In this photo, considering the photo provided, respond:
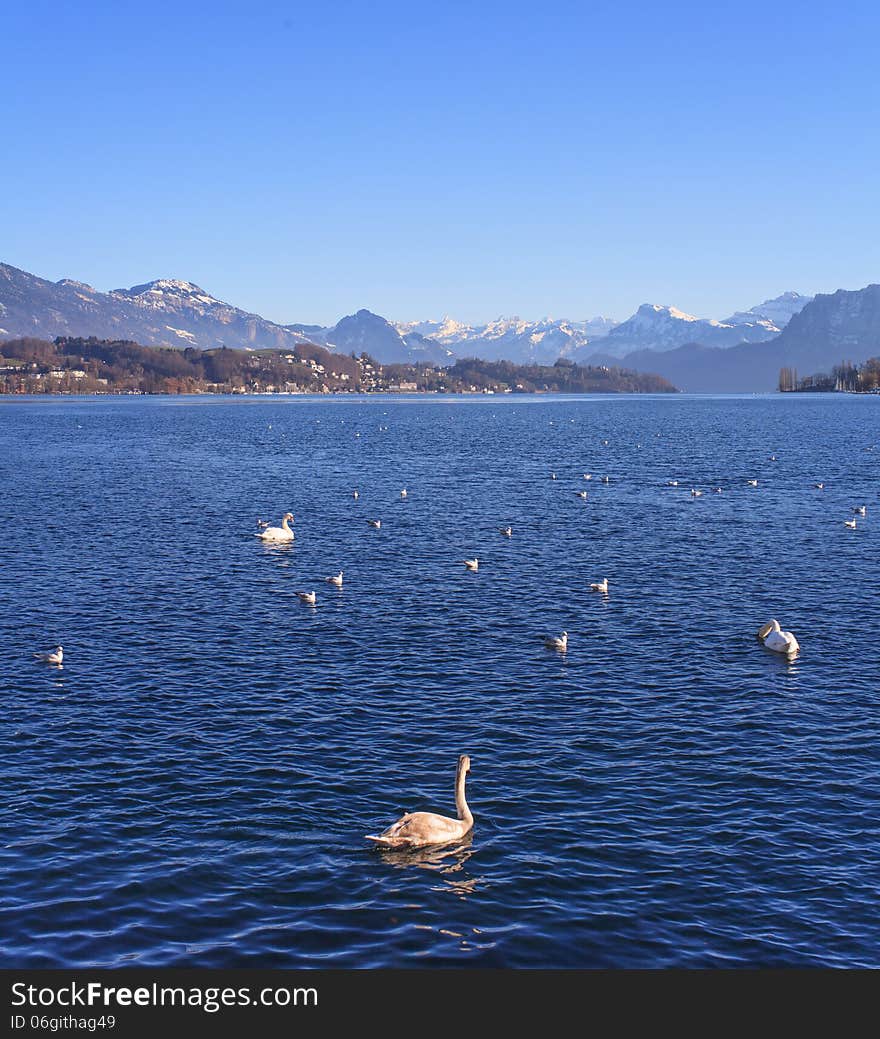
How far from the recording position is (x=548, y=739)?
3478 centimetres

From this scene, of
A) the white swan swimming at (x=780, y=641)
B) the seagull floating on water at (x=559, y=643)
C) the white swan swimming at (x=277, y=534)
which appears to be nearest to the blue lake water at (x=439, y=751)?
Answer: the seagull floating on water at (x=559, y=643)

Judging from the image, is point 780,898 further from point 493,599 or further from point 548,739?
point 493,599

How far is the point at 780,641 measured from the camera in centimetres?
4491

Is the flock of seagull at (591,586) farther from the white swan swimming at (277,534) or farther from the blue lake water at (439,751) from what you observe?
the blue lake water at (439,751)

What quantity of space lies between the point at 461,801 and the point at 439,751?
5507mm

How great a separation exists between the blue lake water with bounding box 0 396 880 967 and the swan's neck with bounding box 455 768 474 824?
2.26 ft

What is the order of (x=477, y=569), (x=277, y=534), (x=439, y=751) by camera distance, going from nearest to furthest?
1. (x=439, y=751)
2. (x=477, y=569)
3. (x=277, y=534)

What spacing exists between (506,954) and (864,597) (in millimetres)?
41201

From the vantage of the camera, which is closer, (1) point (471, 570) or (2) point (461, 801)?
(2) point (461, 801)

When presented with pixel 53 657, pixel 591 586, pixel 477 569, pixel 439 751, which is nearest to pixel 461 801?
pixel 439 751

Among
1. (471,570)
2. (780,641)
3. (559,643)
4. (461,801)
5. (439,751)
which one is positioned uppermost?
(780,641)

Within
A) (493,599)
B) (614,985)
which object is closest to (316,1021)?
(614,985)

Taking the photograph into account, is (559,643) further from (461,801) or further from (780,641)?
(461,801)

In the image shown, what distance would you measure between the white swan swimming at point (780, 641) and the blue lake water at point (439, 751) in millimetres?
915
